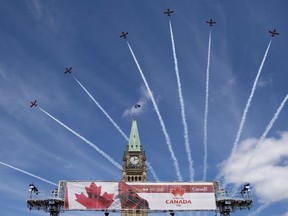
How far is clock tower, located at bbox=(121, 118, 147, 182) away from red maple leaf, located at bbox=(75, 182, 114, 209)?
6290 centimetres

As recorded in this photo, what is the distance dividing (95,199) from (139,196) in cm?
454

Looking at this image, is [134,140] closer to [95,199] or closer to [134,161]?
[134,161]

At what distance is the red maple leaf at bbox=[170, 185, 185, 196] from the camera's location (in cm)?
3831

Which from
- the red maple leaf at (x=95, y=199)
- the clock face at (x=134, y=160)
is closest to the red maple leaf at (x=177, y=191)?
the red maple leaf at (x=95, y=199)

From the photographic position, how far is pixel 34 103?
43.3m

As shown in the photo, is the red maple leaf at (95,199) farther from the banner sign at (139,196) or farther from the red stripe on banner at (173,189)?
the red stripe on banner at (173,189)

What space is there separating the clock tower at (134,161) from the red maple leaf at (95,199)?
6290cm

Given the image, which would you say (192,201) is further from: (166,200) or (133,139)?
(133,139)

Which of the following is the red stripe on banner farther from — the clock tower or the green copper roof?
the green copper roof

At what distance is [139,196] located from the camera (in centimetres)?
3831

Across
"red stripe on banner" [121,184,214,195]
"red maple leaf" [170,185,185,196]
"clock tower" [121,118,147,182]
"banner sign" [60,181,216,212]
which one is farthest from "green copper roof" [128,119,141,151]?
"red maple leaf" [170,185,185,196]

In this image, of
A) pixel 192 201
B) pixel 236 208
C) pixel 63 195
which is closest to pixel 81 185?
pixel 63 195

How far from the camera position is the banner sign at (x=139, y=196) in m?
37.8

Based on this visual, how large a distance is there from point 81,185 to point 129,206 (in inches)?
219
